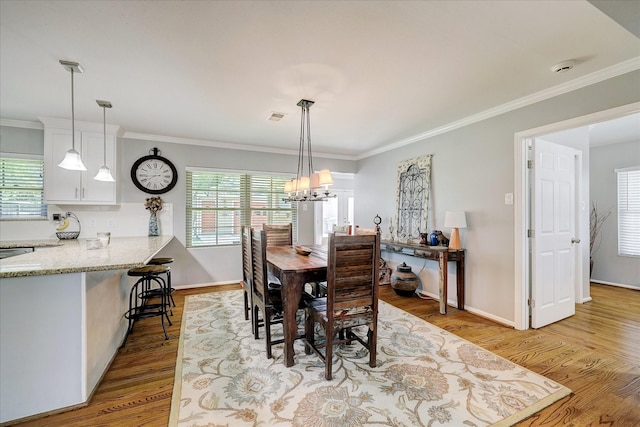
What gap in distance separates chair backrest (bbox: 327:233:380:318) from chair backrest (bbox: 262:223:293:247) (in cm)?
201

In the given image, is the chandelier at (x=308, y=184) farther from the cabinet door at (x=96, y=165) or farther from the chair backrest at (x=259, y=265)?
the cabinet door at (x=96, y=165)

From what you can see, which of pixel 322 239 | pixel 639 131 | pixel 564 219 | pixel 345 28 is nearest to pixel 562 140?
pixel 564 219

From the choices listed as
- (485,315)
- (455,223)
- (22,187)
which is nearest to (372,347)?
(485,315)

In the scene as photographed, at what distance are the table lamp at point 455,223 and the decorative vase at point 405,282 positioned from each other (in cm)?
80

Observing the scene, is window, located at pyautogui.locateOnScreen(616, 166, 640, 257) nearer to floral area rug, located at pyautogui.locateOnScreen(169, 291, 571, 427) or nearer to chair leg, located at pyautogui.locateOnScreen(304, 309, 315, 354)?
floral area rug, located at pyautogui.locateOnScreen(169, 291, 571, 427)

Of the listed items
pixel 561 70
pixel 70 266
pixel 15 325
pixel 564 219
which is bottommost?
pixel 15 325

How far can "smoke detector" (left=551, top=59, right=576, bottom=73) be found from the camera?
7.29ft

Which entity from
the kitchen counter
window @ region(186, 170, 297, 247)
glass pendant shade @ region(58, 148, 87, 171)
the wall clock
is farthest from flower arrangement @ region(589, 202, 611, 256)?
glass pendant shade @ region(58, 148, 87, 171)

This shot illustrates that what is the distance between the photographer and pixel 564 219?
3.35 meters

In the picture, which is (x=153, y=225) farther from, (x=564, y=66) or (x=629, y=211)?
(x=629, y=211)

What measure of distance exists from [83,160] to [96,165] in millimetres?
152

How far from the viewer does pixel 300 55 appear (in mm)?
2125

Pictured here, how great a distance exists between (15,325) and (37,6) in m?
1.93

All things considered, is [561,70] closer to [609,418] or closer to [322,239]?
[609,418]
